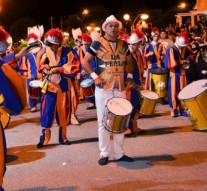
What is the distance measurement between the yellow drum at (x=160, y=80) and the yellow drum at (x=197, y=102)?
263 cm

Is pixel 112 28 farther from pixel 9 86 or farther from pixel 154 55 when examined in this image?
pixel 154 55

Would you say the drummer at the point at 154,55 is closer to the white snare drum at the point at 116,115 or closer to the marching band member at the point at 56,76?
the marching band member at the point at 56,76

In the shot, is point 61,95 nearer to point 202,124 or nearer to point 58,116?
point 58,116

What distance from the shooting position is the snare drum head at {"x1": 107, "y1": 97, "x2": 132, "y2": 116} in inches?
230

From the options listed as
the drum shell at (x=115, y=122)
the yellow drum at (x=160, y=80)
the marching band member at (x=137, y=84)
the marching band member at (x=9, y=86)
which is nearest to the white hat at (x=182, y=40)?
the yellow drum at (x=160, y=80)

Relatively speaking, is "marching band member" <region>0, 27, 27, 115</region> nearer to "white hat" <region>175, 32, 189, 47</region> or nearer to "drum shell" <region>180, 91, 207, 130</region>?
"drum shell" <region>180, 91, 207, 130</region>

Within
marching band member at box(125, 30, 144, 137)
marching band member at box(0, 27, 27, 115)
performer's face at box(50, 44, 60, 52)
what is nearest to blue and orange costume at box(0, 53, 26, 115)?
marching band member at box(0, 27, 27, 115)

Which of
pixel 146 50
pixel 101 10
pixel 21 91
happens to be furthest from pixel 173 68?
pixel 101 10

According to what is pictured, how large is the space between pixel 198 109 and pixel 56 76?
237cm

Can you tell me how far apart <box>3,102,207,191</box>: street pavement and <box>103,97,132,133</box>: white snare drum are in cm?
55

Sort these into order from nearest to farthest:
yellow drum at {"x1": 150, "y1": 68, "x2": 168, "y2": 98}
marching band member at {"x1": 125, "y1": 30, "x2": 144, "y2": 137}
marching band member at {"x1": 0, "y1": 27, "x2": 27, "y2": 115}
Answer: marching band member at {"x1": 0, "y1": 27, "x2": 27, "y2": 115} < marching band member at {"x1": 125, "y1": 30, "x2": 144, "y2": 137} < yellow drum at {"x1": 150, "y1": 68, "x2": 168, "y2": 98}

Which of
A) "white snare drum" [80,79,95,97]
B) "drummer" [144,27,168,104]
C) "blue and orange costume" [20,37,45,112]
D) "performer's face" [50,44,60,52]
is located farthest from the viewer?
"drummer" [144,27,168,104]

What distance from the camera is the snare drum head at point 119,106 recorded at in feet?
19.2

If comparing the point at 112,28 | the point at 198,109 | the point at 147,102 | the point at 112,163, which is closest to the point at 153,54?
the point at 147,102
